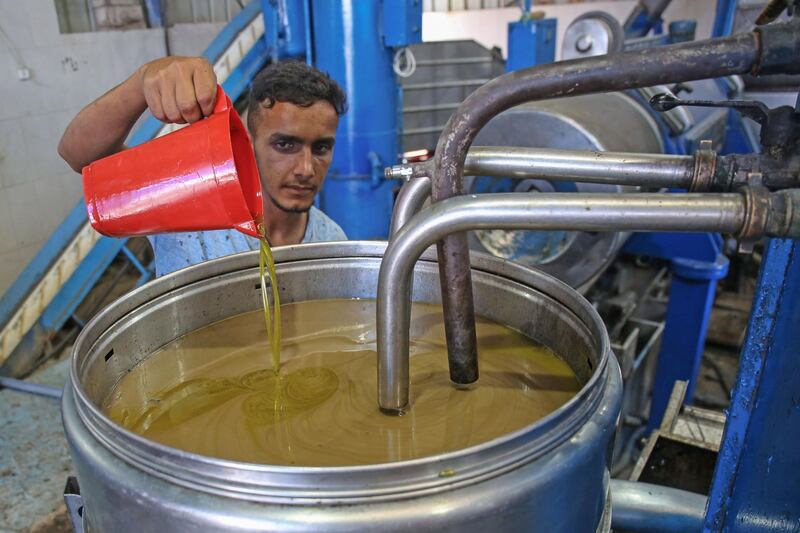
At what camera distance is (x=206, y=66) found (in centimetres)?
115

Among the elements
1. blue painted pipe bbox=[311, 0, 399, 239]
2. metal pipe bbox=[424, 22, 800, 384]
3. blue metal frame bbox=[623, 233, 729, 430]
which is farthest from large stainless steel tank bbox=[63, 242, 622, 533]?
A: blue painted pipe bbox=[311, 0, 399, 239]

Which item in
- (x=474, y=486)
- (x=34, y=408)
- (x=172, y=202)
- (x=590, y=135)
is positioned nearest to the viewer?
(x=474, y=486)

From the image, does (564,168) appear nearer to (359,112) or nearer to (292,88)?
(292,88)

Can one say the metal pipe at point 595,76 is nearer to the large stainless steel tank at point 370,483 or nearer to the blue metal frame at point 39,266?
the large stainless steel tank at point 370,483

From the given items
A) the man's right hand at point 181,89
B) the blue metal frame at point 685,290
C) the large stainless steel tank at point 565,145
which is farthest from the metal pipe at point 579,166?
the blue metal frame at point 685,290

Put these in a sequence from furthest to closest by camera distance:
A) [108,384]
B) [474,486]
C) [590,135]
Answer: [590,135]
[108,384]
[474,486]

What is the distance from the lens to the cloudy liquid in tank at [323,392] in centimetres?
100

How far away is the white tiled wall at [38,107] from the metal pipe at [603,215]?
359cm

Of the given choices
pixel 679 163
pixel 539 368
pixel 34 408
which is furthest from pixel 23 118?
pixel 679 163

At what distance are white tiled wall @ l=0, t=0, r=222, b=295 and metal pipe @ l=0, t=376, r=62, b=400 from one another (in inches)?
28.3

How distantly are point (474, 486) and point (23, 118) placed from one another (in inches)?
151

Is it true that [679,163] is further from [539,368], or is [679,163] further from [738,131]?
[738,131]

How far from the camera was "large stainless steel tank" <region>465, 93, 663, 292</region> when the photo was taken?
92.4 inches

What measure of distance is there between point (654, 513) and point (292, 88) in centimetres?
145
